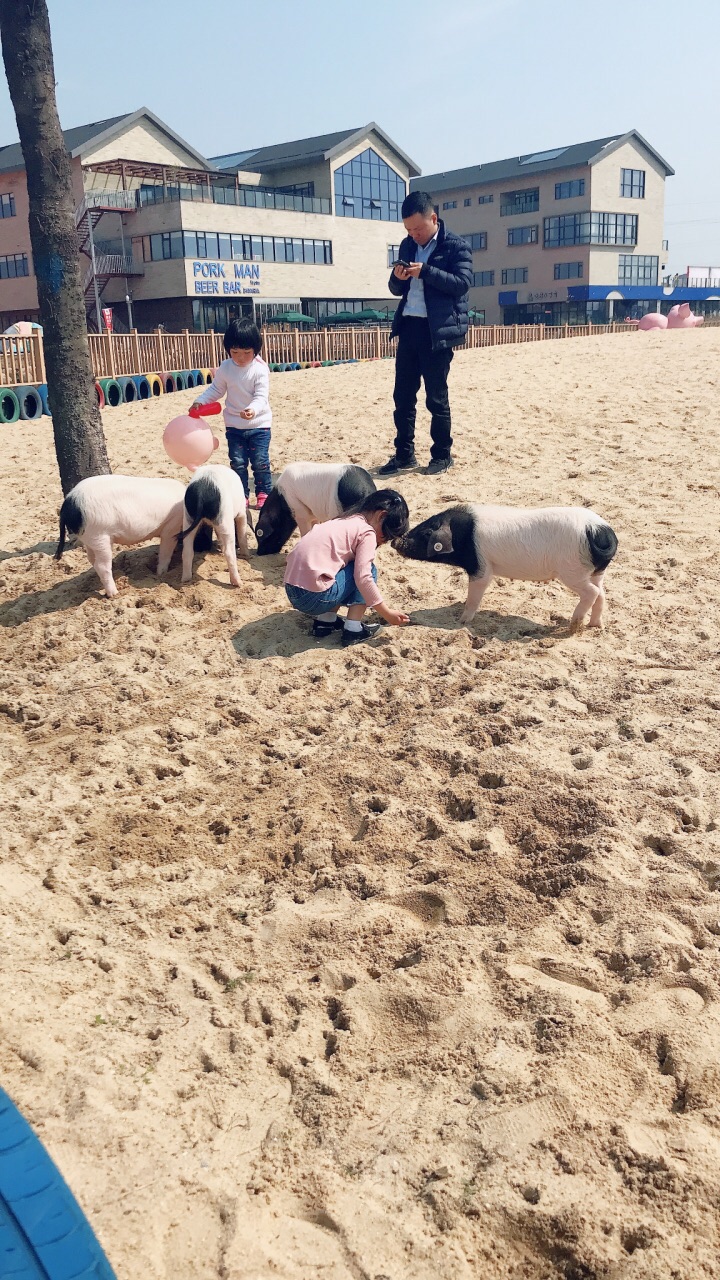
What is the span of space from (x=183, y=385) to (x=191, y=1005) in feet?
58.1

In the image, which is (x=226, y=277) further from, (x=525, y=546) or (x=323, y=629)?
(x=525, y=546)

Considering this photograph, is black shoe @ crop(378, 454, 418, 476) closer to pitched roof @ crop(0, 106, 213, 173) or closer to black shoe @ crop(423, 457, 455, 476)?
black shoe @ crop(423, 457, 455, 476)

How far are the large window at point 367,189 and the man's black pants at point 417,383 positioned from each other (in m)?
43.5

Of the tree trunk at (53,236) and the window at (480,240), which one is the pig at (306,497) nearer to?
the tree trunk at (53,236)

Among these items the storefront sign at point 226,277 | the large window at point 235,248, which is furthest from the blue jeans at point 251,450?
the storefront sign at point 226,277

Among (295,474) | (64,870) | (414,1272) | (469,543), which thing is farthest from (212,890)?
(295,474)

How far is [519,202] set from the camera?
195 feet

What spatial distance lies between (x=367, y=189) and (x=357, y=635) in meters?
49.5

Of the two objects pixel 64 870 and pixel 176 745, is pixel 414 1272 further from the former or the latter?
pixel 176 745

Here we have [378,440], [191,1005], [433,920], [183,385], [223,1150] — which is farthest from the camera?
[183,385]

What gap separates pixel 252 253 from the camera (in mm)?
43375

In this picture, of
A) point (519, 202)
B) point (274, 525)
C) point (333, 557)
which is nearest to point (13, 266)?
point (519, 202)

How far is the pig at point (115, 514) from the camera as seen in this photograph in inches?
219

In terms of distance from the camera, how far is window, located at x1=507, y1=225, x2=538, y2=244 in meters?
58.3
